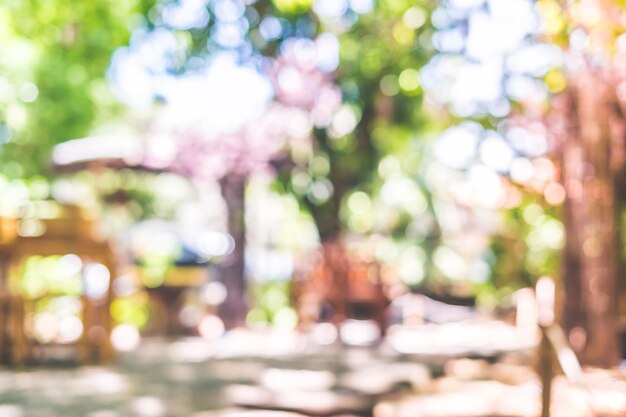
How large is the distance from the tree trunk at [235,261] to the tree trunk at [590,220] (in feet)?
16.9

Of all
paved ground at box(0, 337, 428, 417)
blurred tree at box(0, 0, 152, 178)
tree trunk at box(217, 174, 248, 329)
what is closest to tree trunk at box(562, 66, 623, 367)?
paved ground at box(0, 337, 428, 417)

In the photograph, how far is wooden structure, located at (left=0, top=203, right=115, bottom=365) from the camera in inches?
242

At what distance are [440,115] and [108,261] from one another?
19.0ft

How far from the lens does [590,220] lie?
624 centimetres

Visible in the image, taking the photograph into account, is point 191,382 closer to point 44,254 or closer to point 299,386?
point 299,386

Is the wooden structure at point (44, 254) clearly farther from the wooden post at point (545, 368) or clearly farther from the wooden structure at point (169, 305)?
the wooden post at point (545, 368)

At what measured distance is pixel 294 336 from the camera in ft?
30.1

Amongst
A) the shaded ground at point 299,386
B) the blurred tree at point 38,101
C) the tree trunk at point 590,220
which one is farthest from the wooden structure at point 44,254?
the blurred tree at point 38,101

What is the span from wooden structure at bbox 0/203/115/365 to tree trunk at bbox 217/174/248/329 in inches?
162

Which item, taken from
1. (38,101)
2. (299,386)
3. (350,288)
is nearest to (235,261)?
(350,288)

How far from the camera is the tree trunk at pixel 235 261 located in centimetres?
1068

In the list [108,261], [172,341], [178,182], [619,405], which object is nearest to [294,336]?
[172,341]

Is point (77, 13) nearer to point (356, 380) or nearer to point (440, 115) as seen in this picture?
point (356, 380)

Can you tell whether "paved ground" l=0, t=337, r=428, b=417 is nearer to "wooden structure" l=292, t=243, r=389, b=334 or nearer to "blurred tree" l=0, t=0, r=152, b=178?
"wooden structure" l=292, t=243, r=389, b=334
